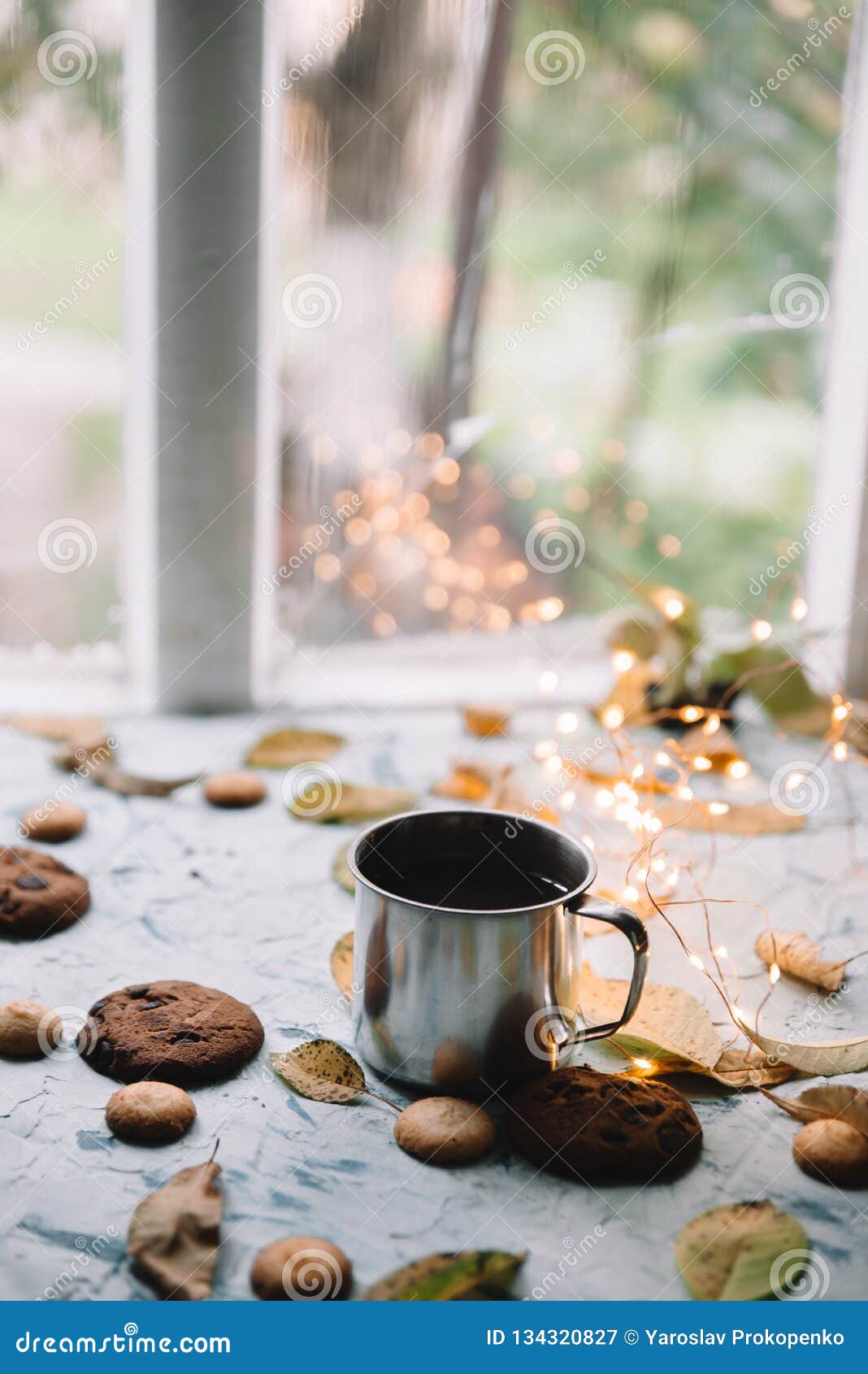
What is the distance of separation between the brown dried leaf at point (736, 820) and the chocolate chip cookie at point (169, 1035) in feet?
1.27

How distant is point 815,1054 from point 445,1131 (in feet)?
0.69

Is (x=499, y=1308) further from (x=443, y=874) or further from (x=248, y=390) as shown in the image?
(x=248, y=390)

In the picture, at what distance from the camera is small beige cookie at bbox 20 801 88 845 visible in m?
0.86

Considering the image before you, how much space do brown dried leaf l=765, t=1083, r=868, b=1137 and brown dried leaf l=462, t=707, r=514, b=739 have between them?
50 centimetres

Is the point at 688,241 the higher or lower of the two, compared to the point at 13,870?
higher

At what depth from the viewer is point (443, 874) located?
0.68 m

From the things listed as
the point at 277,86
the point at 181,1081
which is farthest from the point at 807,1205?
the point at 277,86

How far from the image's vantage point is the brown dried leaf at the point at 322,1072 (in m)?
0.62

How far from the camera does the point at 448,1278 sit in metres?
0.51

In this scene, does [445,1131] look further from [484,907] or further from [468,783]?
[468,783]

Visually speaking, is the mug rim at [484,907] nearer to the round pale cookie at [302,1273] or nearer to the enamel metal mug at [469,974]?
the enamel metal mug at [469,974]

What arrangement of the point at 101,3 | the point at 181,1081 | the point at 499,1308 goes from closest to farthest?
the point at 499,1308
the point at 181,1081
the point at 101,3

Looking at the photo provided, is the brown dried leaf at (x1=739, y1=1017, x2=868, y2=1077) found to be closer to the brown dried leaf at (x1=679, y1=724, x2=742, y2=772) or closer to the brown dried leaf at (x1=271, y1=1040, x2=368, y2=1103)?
the brown dried leaf at (x1=271, y1=1040, x2=368, y2=1103)

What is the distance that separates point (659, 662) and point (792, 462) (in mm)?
253
